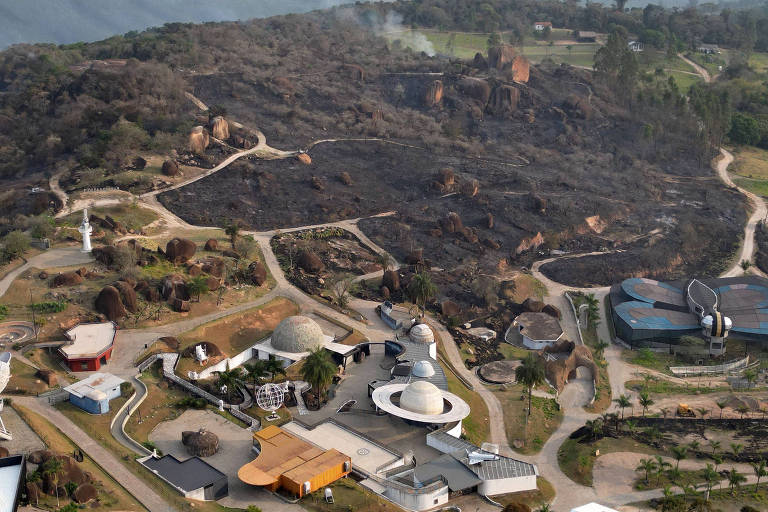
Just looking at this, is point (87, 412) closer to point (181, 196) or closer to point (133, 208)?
point (133, 208)

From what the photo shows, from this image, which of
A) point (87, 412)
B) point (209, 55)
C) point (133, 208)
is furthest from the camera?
point (209, 55)

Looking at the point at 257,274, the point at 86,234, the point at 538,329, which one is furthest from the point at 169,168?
the point at 538,329

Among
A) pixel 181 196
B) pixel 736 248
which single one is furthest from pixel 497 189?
pixel 181 196

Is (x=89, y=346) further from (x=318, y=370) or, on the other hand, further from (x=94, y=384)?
(x=318, y=370)

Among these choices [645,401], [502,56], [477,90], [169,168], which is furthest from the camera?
[502,56]

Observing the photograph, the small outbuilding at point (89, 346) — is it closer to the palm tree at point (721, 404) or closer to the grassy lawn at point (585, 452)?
the grassy lawn at point (585, 452)

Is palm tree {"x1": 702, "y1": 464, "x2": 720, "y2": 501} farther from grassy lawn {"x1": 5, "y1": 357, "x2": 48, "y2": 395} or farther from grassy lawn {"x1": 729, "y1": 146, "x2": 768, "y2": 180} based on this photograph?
grassy lawn {"x1": 729, "y1": 146, "x2": 768, "y2": 180}
